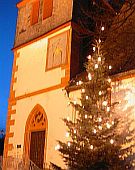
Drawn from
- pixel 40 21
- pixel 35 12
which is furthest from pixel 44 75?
pixel 35 12

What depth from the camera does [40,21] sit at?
57.0 ft

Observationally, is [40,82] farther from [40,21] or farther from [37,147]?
[40,21]

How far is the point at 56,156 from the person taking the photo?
1400 cm

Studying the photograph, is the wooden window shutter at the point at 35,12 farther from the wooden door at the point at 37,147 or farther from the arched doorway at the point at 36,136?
the wooden door at the point at 37,147

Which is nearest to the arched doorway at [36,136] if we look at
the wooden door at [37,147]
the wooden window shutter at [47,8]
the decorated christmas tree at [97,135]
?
the wooden door at [37,147]

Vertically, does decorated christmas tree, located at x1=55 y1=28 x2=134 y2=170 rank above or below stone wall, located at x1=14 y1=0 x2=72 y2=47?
below

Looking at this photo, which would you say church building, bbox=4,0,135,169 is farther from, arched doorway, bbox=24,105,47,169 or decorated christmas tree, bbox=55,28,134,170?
decorated christmas tree, bbox=55,28,134,170

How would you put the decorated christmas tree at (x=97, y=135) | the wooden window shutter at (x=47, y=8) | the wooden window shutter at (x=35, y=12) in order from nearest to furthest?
the decorated christmas tree at (x=97, y=135) → the wooden window shutter at (x=47, y=8) → the wooden window shutter at (x=35, y=12)

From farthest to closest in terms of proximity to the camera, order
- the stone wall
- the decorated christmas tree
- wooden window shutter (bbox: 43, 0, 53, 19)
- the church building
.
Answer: wooden window shutter (bbox: 43, 0, 53, 19)
the stone wall
the church building
the decorated christmas tree

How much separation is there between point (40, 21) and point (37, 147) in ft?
19.3

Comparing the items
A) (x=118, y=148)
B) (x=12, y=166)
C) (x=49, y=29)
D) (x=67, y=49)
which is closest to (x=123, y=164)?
(x=118, y=148)

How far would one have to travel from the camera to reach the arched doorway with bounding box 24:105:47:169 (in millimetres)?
15016

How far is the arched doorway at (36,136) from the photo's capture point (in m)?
15.0

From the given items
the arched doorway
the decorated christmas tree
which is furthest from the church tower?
the decorated christmas tree
